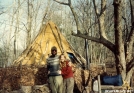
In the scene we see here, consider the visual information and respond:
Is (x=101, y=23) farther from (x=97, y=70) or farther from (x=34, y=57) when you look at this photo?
(x=34, y=57)

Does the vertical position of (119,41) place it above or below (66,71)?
above

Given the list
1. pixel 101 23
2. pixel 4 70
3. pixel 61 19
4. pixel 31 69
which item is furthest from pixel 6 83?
pixel 61 19

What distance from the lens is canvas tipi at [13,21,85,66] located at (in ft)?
64.6

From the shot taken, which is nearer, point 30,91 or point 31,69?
point 30,91

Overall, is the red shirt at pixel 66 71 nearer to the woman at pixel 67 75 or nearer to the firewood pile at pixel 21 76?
the woman at pixel 67 75

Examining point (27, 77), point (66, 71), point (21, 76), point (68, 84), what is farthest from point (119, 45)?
point (21, 76)

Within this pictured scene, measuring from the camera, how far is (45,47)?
20203mm

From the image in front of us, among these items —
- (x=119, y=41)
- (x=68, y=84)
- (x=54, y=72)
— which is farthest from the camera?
(x=119, y=41)

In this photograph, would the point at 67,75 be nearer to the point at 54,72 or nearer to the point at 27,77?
the point at 54,72

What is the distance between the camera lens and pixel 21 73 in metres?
14.5

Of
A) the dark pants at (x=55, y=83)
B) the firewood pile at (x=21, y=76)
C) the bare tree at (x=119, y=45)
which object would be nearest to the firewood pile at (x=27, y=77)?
the firewood pile at (x=21, y=76)

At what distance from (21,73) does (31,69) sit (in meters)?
0.59

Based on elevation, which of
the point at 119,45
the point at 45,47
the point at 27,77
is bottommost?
the point at 27,77

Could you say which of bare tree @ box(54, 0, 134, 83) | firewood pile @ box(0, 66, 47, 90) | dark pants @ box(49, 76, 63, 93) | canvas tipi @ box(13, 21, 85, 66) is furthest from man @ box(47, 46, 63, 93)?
canvas tipi @ box(13, 21, 85, 66)
